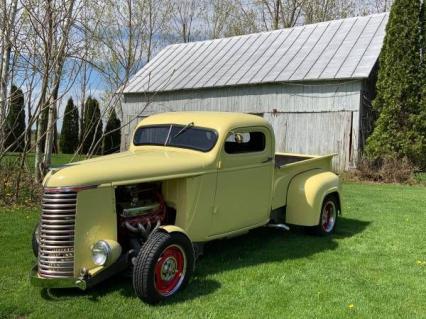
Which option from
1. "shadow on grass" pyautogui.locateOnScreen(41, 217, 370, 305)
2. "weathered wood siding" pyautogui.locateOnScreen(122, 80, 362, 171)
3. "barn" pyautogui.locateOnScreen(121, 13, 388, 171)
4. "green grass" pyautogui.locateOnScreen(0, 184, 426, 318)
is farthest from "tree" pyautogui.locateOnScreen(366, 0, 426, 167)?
"green grass" pyautogui.locateOnScreen(0, 184, 426, 318)

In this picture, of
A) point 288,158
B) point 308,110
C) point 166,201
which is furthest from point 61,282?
point 308,110

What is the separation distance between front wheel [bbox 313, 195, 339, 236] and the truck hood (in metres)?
2.76

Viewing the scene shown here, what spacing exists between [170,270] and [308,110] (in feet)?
46.4

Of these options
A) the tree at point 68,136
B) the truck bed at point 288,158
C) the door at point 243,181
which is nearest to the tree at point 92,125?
the truck bed at point 288,158

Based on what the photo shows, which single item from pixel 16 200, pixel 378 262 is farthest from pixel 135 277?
pixel 16 200

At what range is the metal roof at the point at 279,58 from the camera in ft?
59.0

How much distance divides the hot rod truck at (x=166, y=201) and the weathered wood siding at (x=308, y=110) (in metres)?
10.0

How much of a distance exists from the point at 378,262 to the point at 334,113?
465 inches

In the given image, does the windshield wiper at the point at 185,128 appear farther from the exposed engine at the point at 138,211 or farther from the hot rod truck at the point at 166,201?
the exposed engine at the point at 138,211

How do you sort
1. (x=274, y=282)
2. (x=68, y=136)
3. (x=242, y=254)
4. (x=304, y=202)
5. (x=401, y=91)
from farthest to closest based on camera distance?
(x=68, y=136) → (x=401, y=91) → (x=304, y=202) → (x=242, y=254) → (x=274, y=282)

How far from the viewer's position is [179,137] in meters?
6.32

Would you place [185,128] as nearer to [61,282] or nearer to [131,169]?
[131,169]

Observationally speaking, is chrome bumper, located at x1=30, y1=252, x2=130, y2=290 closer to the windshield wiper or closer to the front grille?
the front grille

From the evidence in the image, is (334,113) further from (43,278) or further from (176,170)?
(43,278)
